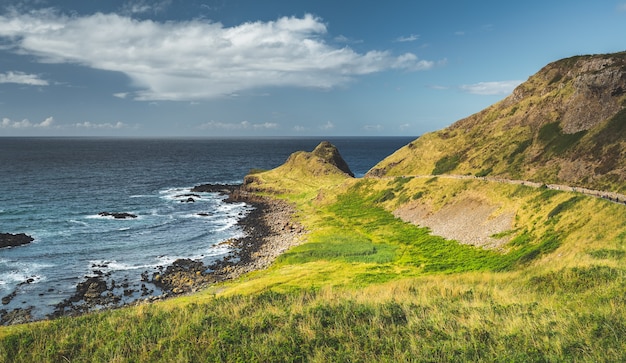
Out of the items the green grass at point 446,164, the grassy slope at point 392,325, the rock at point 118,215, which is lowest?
the rock at point 118,215

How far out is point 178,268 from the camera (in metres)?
65.2

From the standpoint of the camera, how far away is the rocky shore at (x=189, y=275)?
170ft

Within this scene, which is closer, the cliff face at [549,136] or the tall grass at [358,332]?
the tall grass at [358,332]

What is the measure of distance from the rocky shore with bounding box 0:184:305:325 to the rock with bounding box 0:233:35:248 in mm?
24563

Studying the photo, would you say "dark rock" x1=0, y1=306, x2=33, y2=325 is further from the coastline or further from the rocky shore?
the coastline

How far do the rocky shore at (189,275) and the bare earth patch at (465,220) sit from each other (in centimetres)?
2488

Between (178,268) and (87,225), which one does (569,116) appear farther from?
(87,225)

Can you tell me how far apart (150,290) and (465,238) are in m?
48.1

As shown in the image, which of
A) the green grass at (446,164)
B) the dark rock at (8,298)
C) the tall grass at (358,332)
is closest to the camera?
the tall grass at (358,332)

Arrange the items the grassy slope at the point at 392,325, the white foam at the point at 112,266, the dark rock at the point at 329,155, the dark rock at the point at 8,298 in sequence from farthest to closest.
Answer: the dark rock at the point at 329,155 < the white foam at the point at 112,266 < the dark rock at the point at 8,298 < the grassy slope at the point at 392,325

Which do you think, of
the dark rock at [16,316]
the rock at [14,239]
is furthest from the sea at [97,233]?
the rock at [14,239]

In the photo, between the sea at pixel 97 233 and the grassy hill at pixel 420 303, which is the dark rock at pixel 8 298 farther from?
the grassy hill at pixel 420 303

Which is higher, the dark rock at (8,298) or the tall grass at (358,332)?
the tall grass at (358,332)

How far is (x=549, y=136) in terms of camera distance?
3730 inches
